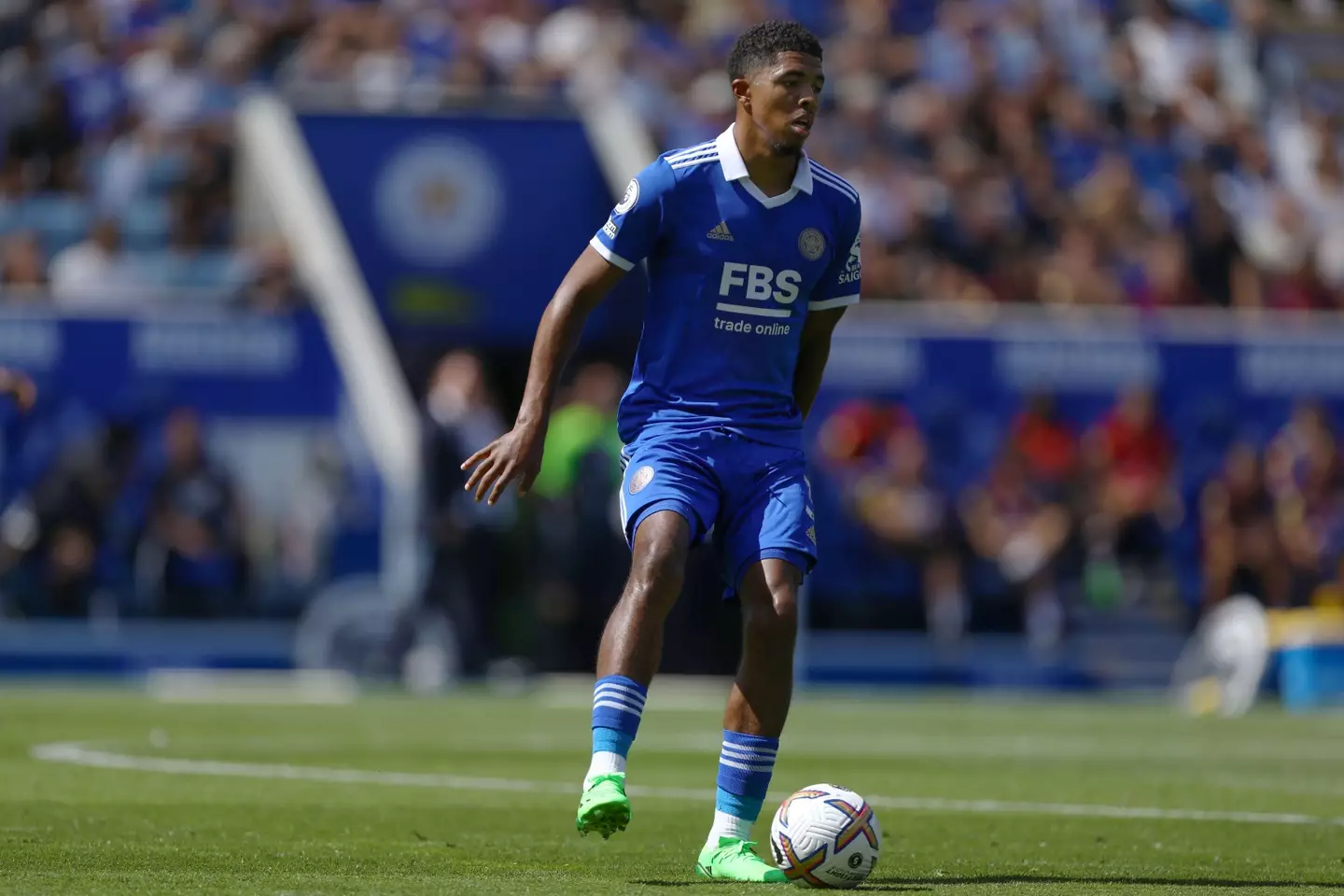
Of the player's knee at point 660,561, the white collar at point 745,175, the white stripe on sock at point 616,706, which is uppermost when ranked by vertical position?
the white collar at point 745,175

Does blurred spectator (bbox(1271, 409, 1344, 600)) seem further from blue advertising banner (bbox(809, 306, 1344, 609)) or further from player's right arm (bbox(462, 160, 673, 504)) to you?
player's right arm (bbox(462, 160, 673, 504))

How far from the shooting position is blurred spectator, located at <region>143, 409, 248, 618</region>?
757 inches

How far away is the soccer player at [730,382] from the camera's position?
6586 mm

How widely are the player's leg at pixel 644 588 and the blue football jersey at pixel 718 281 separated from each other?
17 cm

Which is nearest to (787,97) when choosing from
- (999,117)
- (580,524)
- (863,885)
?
(863,885)

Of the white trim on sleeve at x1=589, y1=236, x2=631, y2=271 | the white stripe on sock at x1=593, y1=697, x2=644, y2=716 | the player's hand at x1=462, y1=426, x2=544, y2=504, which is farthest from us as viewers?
the white trim on sleeve at x1=589, y1=236, x2=631, y2=271

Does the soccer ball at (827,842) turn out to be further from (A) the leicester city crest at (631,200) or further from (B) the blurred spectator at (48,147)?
(B) the blurred spectator at (48,147)

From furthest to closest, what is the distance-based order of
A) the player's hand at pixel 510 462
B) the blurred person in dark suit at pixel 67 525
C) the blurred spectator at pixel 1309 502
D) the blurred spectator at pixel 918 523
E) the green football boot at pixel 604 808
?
the blurred spectator at pixel 1309 502 < the blurred spectator at pixel 918 523 < the blurred person in dark suit at pixel 67 525 < the player's hand at pixel 510 462 < the green football boot at pixel 604 808

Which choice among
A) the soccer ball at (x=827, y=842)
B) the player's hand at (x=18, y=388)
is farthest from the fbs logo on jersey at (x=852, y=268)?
the player's hand at (x=18, y=388)

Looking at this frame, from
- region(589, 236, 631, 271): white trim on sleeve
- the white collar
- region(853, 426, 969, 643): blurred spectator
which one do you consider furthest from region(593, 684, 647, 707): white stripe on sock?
region(853, 426, 969, 643): blurred spectator

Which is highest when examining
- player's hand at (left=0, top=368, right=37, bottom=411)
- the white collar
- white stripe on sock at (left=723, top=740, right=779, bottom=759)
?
the white collar

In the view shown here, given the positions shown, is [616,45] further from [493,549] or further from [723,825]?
[723,825]

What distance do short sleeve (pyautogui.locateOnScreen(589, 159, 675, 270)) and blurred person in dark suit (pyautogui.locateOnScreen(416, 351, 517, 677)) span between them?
38.3 ft

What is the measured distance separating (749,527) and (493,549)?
1295cm
